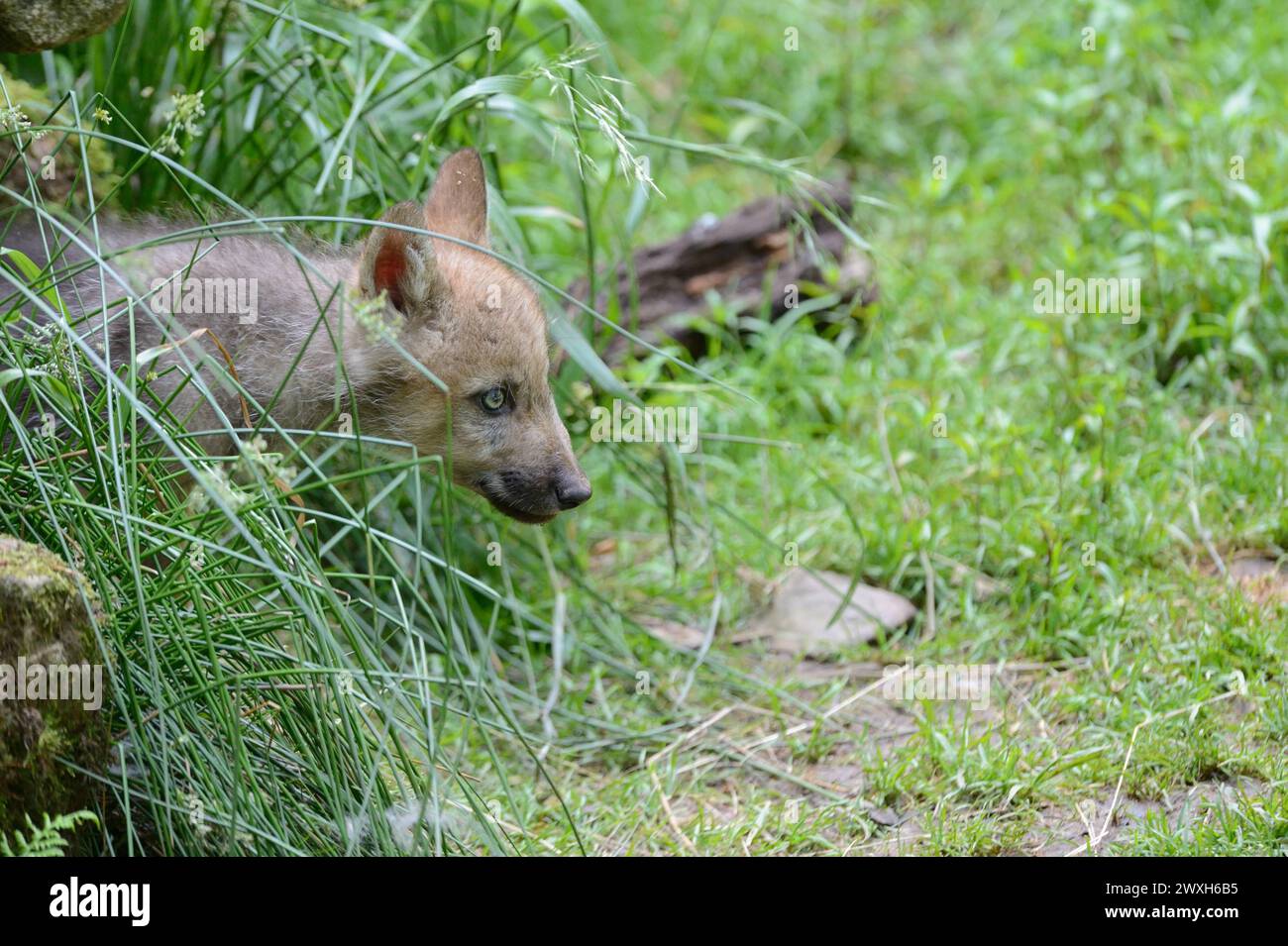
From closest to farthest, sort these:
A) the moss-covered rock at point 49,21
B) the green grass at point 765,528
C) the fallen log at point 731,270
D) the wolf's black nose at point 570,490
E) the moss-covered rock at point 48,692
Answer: the moss-covered rock at point 48,692, the green grass at point 765,528, the moss-covered rock at point 49,21, the wolf's black nose at point 570,490, the fallen log at point 731,270

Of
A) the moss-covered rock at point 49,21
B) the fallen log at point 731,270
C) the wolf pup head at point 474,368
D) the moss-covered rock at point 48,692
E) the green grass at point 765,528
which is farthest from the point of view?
the fallen log at point 731,270

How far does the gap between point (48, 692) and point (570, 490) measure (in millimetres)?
1708

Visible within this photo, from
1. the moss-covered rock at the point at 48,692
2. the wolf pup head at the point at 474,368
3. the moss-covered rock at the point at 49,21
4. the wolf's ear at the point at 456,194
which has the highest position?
the moss-covered rock at the point at 49,21

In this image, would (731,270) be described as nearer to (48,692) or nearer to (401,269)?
(401,269)

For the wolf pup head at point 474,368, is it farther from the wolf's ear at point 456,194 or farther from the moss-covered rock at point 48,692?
the moss-covered rock at point 48,692

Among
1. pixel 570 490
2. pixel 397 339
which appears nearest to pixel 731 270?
pixel 570 490

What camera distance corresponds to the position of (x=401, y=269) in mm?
3887

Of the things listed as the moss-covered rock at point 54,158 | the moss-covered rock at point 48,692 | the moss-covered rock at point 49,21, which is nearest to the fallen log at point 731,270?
the moss-covered rock at point 54,158

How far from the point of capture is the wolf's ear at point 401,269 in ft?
12.5

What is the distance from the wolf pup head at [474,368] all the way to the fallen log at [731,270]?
2.25 meters

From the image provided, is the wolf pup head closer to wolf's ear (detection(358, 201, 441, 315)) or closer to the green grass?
wolf's ear (detection(358, 201, 441, 315))
